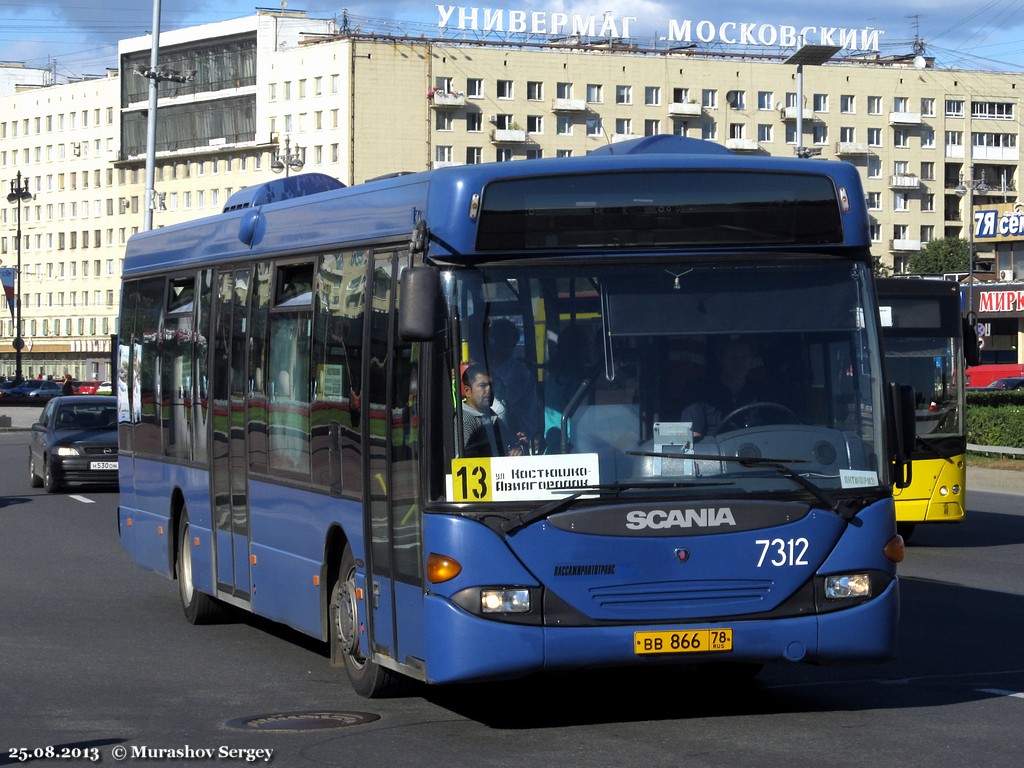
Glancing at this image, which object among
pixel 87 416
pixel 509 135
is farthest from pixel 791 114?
pixel 87 416

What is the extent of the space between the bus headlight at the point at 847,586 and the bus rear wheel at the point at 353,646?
2308 mm

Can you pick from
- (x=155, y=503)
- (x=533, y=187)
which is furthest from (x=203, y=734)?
(x=155, y=503)

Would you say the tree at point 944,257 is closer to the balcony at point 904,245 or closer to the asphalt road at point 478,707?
the balcony at point 904,245

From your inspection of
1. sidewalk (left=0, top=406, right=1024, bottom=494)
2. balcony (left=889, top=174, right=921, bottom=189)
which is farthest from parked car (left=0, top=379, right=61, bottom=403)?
sidewalk (left=0, top=406, right=1024, bottom=494)

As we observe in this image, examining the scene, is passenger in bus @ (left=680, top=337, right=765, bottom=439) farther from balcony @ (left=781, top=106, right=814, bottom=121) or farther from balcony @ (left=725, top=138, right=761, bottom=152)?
balcony @ (left=781, top=106, right=814, bottom=121)

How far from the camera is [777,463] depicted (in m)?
8.58

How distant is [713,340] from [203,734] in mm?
3008

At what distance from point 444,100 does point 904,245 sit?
36410mm

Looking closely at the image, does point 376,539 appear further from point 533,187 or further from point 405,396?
point 533,187

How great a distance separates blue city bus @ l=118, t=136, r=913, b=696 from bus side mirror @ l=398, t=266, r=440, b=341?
1 centimetres

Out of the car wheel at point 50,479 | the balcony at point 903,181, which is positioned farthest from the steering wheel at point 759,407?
the balcony at point 903,181

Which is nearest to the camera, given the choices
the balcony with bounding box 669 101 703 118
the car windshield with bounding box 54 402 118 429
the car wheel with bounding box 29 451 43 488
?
the car windshield with bounding box 54 402 118 429

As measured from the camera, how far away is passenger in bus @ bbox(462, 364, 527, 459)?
27.6 ft

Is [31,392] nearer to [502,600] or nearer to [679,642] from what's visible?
[502,600]
